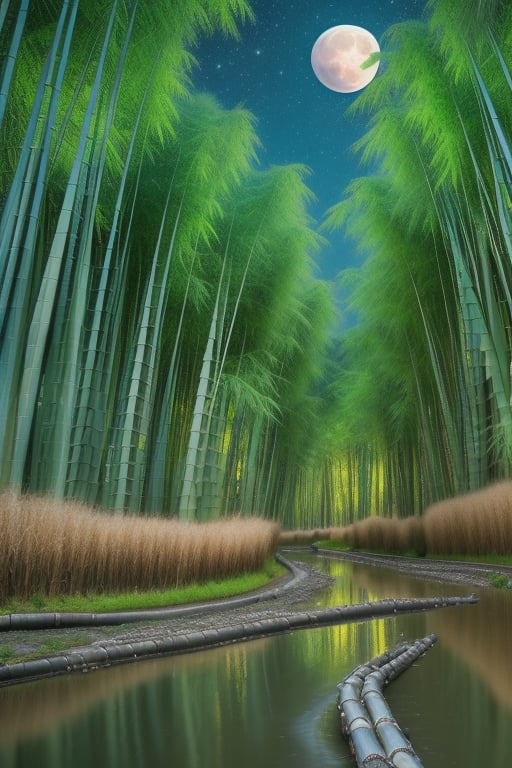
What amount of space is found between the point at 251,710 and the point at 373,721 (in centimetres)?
52

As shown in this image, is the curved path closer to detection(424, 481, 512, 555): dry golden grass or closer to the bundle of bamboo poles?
the bundle of bamboo poles

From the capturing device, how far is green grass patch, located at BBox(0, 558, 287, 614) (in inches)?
157

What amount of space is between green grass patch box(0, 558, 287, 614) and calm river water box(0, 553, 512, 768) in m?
1.26

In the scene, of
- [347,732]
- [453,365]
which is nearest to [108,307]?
[347,732]

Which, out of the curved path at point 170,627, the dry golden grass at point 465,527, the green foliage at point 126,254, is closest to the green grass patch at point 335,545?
the dry golden grass at point 465,527

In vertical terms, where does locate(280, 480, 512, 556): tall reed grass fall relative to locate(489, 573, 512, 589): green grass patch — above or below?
above

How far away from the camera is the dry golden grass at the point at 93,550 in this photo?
393 cm

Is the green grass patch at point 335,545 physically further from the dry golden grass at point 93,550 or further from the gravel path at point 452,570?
the dry golden grass at point 93,550

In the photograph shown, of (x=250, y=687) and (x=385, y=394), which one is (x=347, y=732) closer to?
(x=250, y=687)

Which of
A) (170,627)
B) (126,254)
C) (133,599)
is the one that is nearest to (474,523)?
(133,599)

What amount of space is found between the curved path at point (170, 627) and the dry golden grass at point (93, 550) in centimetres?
49

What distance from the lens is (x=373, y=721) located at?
1.76m

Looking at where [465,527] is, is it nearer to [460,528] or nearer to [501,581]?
[460,528]

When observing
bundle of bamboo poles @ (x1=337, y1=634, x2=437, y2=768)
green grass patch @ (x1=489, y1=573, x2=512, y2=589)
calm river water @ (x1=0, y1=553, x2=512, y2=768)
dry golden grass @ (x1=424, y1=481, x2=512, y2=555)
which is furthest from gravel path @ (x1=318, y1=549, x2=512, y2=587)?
bundle of bamboo poles @ (x1=337, y1=634, x2=437, y2=768)
